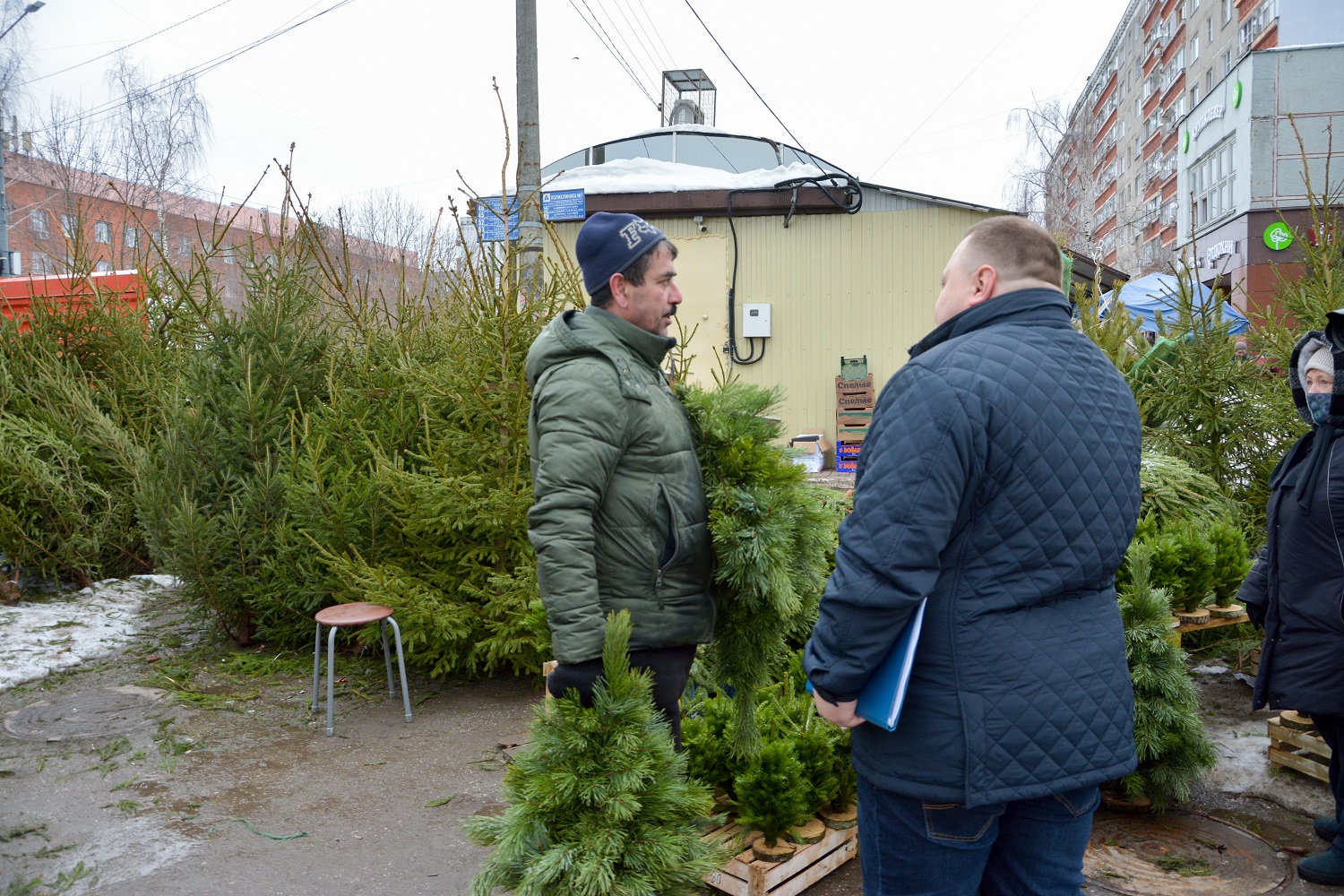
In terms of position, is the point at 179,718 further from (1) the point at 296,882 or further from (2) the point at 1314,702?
(2) the point at 1314,702

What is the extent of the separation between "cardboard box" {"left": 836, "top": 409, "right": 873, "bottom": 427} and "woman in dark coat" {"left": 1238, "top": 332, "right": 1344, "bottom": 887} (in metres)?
9.18

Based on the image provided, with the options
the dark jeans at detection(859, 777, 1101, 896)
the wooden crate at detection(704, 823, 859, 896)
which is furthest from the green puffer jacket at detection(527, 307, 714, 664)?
the wooden crate at detection(704, 823, 859, 896)

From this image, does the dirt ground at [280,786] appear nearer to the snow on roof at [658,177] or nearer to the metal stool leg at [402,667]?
the metal stool leg at [402,667]

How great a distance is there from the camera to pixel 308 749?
438 cm

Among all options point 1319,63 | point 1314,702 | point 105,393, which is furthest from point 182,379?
point 1319,63

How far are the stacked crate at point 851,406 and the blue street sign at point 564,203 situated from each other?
6.24 metres

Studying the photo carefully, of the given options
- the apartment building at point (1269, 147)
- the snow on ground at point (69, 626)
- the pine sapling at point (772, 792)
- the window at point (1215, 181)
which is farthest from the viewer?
the window at point (1215, 181)

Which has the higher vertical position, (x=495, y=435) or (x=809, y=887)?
(x=495, y=435)

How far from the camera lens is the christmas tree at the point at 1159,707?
10.8ft

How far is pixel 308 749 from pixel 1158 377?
5.53 meters

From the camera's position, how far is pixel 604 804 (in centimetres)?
215

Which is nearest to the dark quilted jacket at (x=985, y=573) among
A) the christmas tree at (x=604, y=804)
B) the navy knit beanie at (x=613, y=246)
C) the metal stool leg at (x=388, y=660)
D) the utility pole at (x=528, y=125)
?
the christmas tree at (x=604, y=804)

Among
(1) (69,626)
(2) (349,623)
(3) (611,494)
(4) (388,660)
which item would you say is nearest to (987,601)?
(3) (611,494)

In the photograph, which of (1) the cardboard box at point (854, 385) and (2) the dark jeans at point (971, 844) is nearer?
(2) the dark jeans at point (971, 844)
